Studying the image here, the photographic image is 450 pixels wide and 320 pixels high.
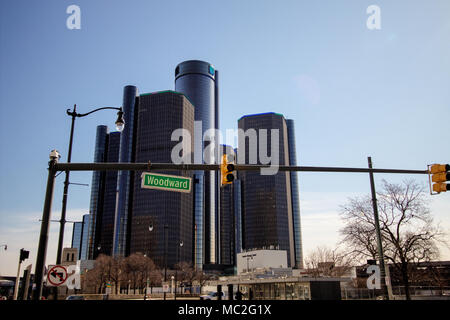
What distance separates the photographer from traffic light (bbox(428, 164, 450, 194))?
14516 mm

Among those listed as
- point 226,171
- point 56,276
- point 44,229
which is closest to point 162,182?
point 226,171

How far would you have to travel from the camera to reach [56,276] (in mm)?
14188

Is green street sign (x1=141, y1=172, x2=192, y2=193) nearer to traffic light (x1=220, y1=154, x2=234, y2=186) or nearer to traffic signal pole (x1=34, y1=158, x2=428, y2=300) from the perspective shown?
traffic signal pole (x1=34, y1=158, x2=428, y2=300)

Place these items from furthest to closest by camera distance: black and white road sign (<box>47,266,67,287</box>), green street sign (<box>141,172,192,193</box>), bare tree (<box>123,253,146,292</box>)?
bare tree (<box>123,253,146,292</box>)
black and white road sign (<box>47,266,67,287</box>)
green street sign (<box>141,172,192,193</box>)

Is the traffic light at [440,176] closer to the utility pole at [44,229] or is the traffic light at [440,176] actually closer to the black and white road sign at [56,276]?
the utility pole at [44,229]

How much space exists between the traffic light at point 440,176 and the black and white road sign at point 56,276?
15445 millimetres

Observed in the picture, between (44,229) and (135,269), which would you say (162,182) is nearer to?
(44,229)

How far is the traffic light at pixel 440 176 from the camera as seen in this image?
14516 mm

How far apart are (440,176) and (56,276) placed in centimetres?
1592

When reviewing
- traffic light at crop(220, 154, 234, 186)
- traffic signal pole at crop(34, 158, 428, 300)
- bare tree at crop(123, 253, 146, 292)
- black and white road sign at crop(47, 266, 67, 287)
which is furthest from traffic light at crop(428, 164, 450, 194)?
bare tree at crop(123, 253, 146, 292)

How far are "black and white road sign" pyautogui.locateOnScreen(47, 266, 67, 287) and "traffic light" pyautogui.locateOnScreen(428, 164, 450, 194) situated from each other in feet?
50.7
